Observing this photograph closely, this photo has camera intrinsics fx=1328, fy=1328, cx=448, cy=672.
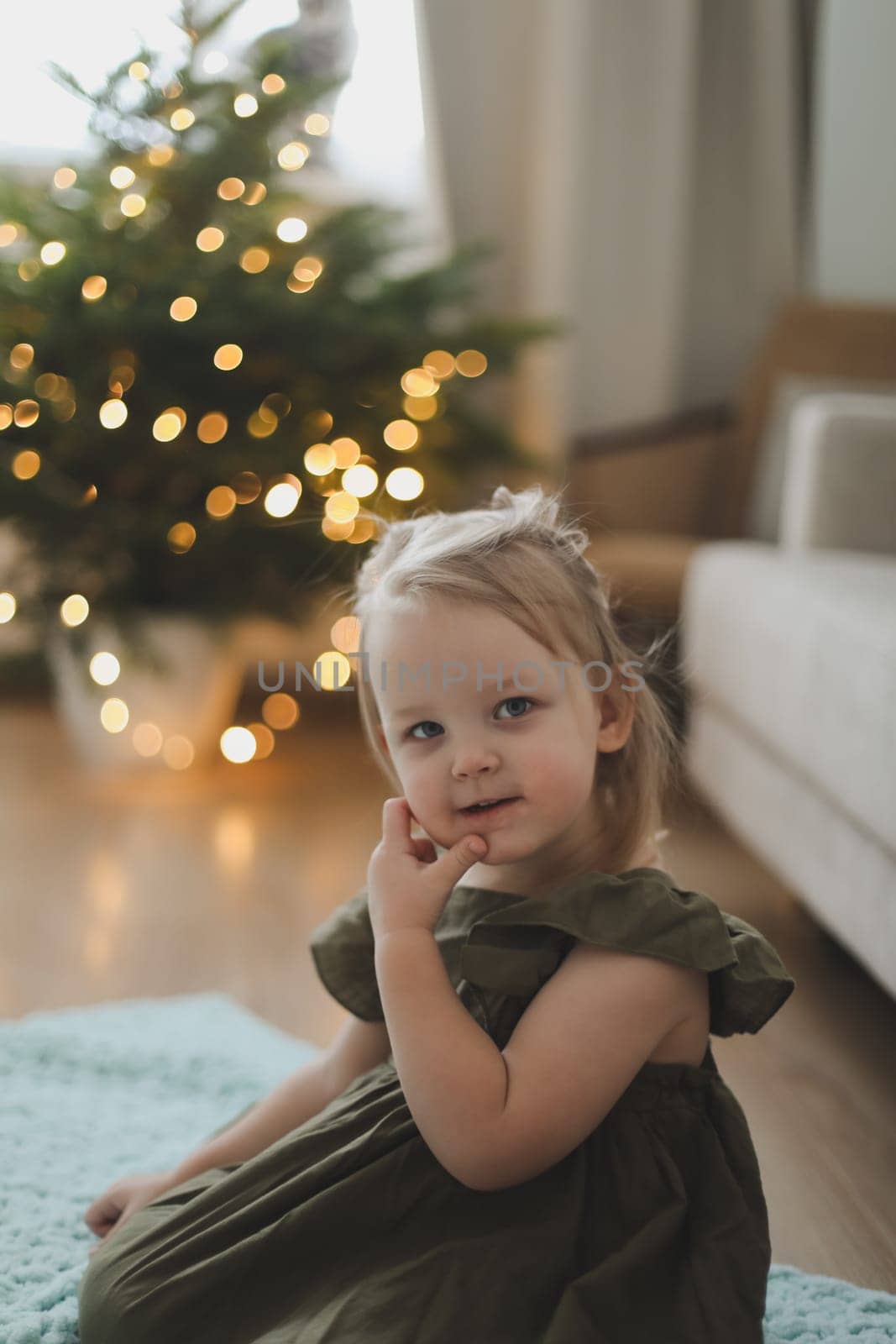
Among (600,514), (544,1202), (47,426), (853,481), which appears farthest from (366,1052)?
(600,514)

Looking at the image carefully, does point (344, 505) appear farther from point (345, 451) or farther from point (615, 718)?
point (615, 718)

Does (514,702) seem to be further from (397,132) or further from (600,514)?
(397,132)

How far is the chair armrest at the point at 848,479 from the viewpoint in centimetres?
176

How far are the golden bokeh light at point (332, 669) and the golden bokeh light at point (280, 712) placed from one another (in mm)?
86

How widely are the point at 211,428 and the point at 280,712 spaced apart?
2.18 feet

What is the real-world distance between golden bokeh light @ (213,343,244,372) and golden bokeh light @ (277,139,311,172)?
368 mm

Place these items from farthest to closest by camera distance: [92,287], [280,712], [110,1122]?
[280,712], [92,287], [110,1122]

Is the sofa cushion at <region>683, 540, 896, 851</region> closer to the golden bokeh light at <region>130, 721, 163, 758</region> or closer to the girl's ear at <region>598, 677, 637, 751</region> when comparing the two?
the girl's ear at <region>598, 677, 637, 751</region>

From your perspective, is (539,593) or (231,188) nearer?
(539,593)

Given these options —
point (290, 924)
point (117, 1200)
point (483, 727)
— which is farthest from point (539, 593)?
point (290, 924)

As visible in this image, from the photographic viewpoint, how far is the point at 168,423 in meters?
2.27

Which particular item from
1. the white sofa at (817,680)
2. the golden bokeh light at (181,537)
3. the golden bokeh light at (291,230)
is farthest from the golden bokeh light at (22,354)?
the white sofa at (817,680)

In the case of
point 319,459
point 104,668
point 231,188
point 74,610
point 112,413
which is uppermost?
point 231,188

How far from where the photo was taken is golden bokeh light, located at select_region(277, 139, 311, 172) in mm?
2389
